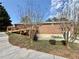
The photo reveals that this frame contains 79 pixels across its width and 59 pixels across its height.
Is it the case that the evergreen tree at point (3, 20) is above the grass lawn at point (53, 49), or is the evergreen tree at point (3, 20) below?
above

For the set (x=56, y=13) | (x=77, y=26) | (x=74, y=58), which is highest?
(x=56, y=13)

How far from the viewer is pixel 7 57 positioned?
33.2 feet

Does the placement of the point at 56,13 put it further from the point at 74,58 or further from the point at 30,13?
the point at 74,58

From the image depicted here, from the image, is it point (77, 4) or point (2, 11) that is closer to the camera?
point (77, 4)

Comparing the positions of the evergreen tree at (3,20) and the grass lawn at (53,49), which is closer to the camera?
the grass lawn at (53,49)

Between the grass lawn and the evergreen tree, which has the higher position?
the evergreen tree

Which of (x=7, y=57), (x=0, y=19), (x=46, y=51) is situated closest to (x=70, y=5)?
(x=46, y=51)

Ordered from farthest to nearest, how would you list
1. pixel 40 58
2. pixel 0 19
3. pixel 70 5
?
pixel 0 19 → pixel 70 5 → pixel 40 58

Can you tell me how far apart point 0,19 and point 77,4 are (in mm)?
31113

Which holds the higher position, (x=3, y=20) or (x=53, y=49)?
(x=3, y=20)

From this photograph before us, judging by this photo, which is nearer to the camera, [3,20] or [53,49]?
[53,49]

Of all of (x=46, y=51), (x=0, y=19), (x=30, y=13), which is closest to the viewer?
(x=46, y=51)

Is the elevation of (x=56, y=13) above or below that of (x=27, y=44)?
above

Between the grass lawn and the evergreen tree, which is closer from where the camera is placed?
the grass lawn
